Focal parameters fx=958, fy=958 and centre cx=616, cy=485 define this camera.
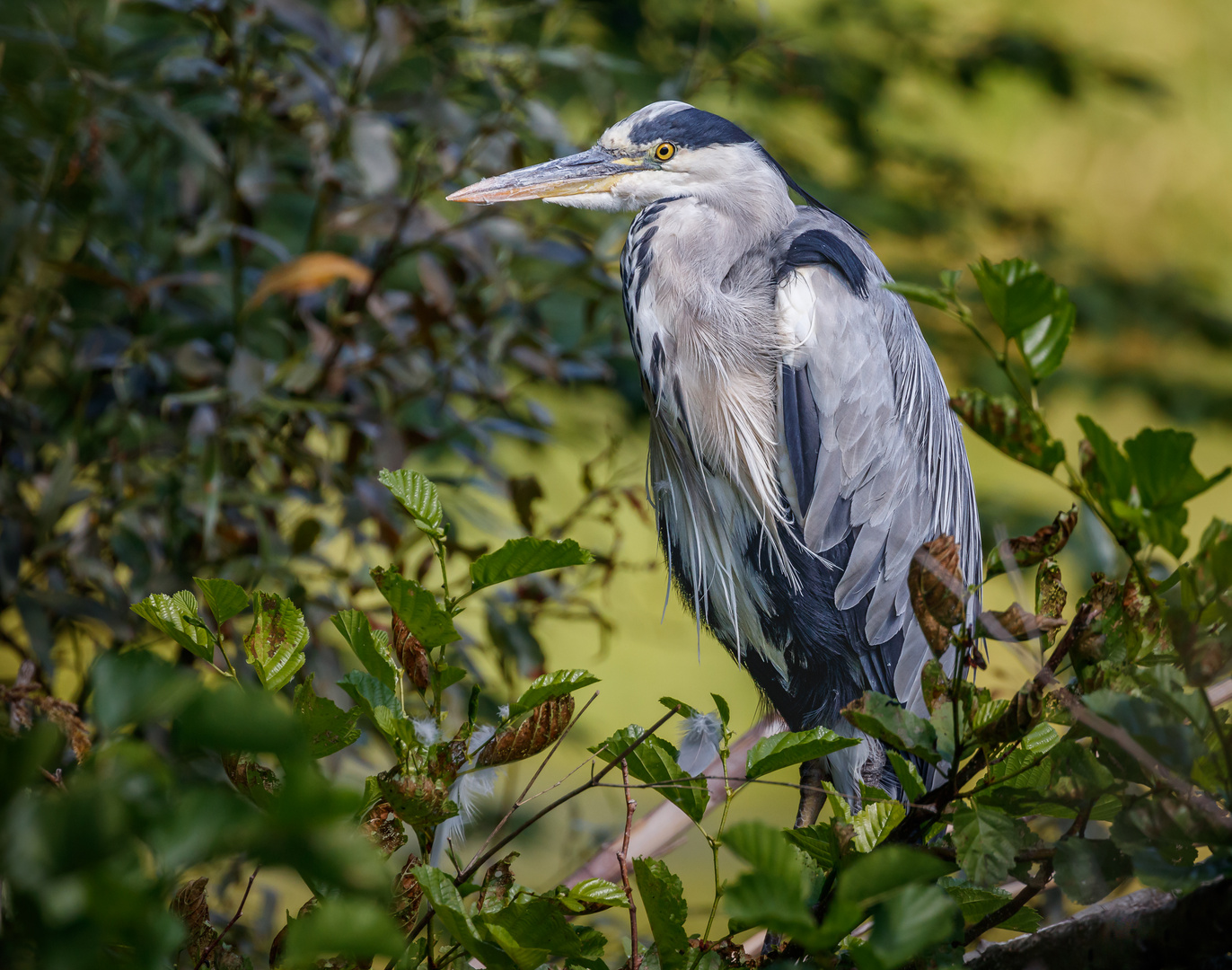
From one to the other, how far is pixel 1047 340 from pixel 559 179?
68 cm

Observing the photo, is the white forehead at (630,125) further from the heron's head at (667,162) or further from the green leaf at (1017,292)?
the green leaf at (1017,292)

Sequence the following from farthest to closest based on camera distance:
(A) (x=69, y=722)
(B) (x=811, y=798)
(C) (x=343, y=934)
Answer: (B) (x=811, y=798) → (A) (x=69, y=722) → (C) (x=343, y=934)

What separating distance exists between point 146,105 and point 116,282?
0.54ft

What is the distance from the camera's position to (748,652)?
3.45 ft

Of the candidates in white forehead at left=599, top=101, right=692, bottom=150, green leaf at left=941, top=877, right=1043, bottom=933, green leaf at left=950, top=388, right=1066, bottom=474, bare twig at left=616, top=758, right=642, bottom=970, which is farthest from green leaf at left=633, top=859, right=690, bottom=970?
white forehead at left=599, top=101, right=692, bottom=150

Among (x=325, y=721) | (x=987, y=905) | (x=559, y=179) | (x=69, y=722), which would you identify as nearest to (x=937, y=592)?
(x=987, y=905)

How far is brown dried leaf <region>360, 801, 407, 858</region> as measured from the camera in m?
0.40

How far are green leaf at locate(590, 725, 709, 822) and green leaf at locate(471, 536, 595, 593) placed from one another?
0.09 m

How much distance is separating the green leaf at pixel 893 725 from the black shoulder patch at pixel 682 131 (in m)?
0.73

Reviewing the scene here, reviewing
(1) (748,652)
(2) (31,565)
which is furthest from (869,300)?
(2) (31,565)

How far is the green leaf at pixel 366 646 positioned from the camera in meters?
0.40

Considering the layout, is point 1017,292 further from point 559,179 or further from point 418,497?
point 559,179

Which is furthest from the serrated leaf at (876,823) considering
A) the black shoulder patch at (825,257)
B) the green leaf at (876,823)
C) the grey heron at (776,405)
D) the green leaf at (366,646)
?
the black shoulder patch at (825,257)

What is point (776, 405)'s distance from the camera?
2.95 ft
